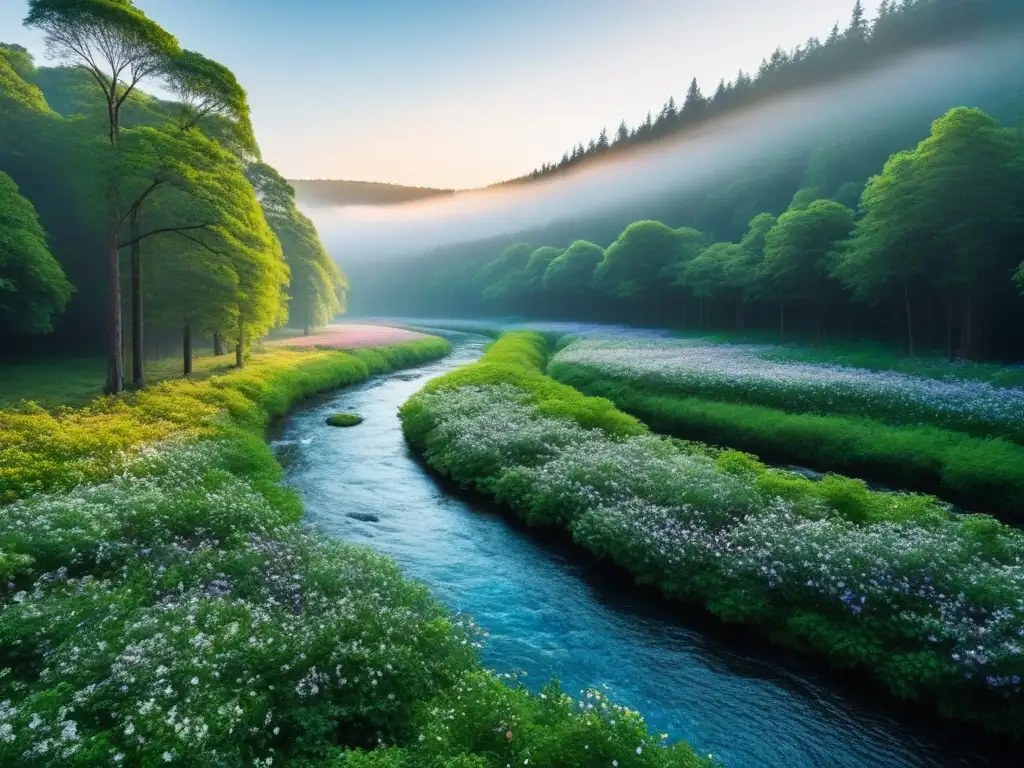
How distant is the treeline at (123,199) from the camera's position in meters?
20.7

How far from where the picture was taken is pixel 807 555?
11.7 m

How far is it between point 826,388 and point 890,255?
56.7ft

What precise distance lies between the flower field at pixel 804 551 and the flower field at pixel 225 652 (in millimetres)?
4855

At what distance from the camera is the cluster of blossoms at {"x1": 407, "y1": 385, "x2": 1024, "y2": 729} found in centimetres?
946

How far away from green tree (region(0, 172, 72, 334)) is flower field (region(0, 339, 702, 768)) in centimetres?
1286

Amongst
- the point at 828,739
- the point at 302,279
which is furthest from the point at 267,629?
the point at 302,279

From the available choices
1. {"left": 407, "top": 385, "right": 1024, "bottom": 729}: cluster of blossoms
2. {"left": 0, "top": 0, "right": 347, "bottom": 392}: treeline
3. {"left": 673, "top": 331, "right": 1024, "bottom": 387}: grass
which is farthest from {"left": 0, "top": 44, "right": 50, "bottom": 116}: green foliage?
{"left": 673, "top": 331, "right": 1024, "bottom": 387}: grass

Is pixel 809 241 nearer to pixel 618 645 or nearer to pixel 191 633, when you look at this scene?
pixel 618 645

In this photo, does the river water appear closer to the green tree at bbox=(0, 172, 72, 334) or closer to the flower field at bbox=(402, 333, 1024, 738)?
the flower field at bbox=(402, 333, 1024, 738)

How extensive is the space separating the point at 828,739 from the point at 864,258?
125 ft

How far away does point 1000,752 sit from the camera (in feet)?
27.6

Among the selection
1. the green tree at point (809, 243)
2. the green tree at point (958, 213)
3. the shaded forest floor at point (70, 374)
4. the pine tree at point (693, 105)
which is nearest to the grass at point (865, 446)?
the green tree at point (958, 213)

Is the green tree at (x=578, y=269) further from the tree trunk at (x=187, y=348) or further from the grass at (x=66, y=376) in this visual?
the tree trunk at (x=187, y=348)

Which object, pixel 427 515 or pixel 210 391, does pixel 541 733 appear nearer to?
pixel 427 515
